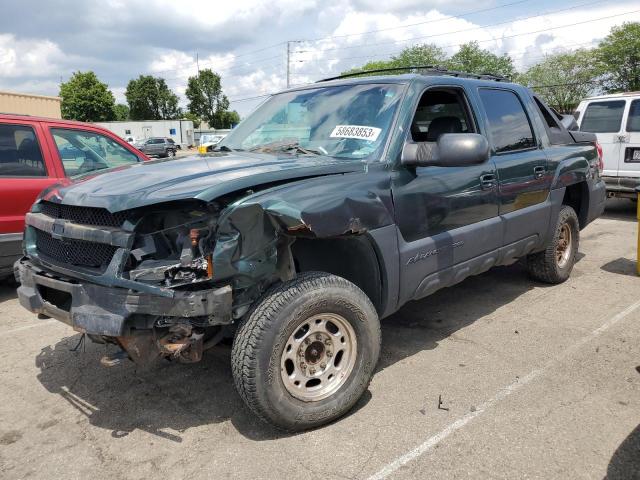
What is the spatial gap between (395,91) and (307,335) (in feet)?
6.02

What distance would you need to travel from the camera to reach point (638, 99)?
9531 mm

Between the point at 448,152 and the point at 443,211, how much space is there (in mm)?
536

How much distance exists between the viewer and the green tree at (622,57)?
45031mm

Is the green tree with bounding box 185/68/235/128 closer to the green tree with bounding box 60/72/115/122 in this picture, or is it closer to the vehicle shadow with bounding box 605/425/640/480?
the green tree with bounding box 60/72/115/122

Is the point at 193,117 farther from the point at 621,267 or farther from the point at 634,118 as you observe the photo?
the point at 621,267

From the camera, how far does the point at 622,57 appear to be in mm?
46125

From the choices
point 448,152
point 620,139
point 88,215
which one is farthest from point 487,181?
point 620,139

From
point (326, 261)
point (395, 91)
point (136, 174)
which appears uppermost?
point (395, 91)

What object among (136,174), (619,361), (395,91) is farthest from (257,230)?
(619,361)

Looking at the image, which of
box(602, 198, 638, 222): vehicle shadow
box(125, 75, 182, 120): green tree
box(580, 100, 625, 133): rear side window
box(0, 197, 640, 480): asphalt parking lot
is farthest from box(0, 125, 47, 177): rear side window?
box(125, 75, 182, 120): green tree

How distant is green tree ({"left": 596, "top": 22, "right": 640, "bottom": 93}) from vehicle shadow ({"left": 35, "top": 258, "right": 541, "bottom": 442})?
164 feet

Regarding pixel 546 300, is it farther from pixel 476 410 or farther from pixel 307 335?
pixel 307 335

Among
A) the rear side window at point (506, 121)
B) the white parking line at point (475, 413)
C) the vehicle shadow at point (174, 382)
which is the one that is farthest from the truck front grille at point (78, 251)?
the rear side window at point (506, 121)

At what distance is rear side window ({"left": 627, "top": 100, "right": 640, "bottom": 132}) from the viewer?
31.1ft
